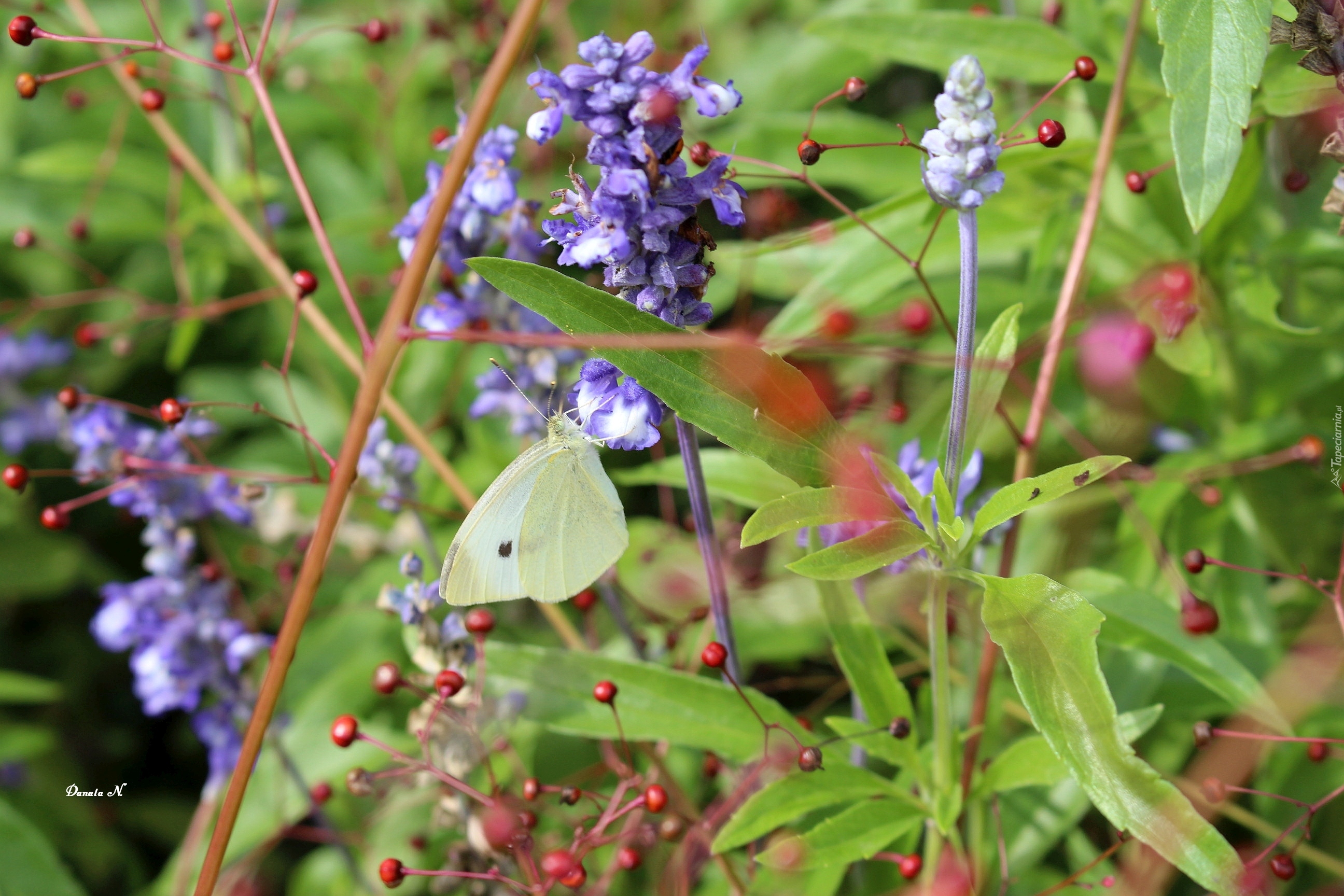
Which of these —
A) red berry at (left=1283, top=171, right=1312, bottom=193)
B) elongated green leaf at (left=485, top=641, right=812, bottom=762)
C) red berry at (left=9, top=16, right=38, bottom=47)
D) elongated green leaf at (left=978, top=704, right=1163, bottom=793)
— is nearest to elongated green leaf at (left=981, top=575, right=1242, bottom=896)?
elongated green leaf at (left=978, top=704, right=1163, bottom=793)

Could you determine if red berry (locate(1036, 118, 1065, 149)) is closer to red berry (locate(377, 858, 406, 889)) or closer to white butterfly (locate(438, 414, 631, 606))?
white butterfly (locate(438, 414, 631, 606))

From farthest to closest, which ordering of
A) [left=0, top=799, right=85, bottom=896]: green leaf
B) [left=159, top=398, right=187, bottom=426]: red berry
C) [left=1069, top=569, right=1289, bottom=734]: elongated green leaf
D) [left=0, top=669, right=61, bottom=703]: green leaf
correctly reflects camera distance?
[left=0, top=669, right=61, bottom=703]: green leaf < [left=0, top=799, right=85, bottom=896]: green leaf < [left=159, top=398, right=187, bottom=426]: red berry < [left=1069, top=569, right=1289, bottom=734]: elongated green leaf

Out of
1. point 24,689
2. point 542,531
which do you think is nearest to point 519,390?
point 542,531

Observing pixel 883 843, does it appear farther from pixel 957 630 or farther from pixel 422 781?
pixel 422 781

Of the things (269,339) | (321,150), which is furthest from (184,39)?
(269,339)

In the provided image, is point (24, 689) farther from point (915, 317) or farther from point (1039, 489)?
point (1039, 489)

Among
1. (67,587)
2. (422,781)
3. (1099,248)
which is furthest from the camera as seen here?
(67,587)

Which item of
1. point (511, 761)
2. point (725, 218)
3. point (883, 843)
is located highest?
point (725, 218)

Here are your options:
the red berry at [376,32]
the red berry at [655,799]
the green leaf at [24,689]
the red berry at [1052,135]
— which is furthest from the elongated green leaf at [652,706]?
the green leaf at [24,689]
